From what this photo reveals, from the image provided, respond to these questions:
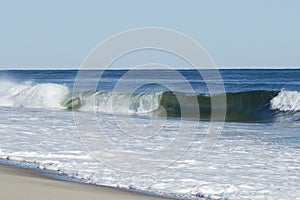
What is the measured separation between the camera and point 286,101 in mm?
25625

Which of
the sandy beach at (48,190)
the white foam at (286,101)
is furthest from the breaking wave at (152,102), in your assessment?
the sandy beach at (48,190)

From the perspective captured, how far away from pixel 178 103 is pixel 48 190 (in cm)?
2126

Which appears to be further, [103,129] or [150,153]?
[103,129]

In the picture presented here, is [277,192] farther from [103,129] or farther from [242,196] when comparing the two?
[103,129]

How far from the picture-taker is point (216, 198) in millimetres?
7324

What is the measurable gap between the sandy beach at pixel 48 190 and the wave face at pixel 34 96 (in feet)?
67.3

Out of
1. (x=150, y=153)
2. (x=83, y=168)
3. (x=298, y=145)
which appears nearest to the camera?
(x=83, y=168)

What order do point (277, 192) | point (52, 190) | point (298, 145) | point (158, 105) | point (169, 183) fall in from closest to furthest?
point (52, 190), point (277, 192), point (169, 183), point (298, 145), point (158, 105)

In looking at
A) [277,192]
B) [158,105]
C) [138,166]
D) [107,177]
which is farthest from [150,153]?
[158,105]

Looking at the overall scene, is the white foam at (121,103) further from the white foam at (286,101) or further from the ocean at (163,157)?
the ocean at (163,157)

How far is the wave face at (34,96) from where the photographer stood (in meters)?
29.1

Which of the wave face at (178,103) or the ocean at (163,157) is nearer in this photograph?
the ocean at (163,157)

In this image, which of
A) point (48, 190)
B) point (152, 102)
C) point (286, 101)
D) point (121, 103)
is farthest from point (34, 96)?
point (48, 190)

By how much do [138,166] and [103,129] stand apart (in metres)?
5.47
